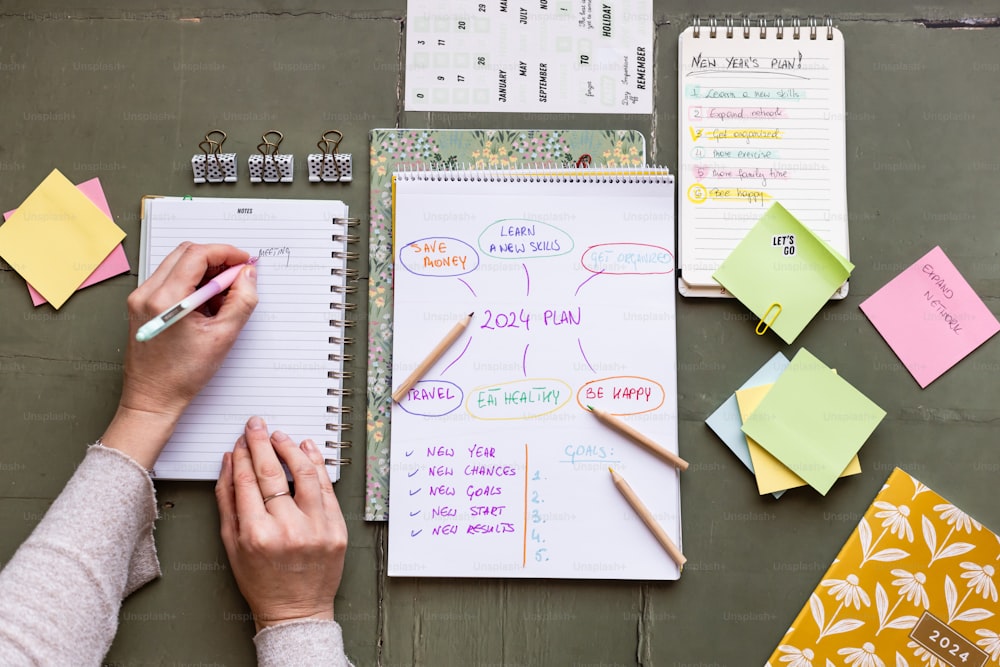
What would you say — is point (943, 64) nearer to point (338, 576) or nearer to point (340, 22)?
point (340, 22)

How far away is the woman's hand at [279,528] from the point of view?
87cm

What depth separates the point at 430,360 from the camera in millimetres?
946

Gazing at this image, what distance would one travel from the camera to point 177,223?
38.1 inches

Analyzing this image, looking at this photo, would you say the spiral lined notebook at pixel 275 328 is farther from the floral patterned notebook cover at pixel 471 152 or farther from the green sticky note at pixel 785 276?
the green sticky note at pixel 785 276

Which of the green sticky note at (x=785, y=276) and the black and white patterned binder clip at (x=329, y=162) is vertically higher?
the black and white patterned binder clip at (x=329, y=162)

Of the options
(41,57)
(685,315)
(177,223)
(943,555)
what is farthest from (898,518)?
(41,57)

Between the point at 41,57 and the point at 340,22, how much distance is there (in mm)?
434

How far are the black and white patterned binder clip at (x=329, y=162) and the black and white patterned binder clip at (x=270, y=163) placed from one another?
32 mm

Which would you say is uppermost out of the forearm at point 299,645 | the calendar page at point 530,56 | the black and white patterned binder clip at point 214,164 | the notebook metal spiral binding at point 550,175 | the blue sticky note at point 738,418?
the calendar page at point 530,56

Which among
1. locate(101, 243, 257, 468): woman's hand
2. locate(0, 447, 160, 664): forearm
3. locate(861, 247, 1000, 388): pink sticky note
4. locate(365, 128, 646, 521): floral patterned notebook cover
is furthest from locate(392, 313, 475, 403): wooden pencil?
locate(861, 247, 1000, 388): pink sticky note

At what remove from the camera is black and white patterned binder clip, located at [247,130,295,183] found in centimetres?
99

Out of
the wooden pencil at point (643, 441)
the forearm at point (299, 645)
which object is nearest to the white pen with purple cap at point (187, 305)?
the forearm at point (299, 645)

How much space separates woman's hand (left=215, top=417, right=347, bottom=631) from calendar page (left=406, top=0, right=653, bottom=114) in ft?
1.70

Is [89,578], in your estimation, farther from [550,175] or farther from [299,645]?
[550,175]
